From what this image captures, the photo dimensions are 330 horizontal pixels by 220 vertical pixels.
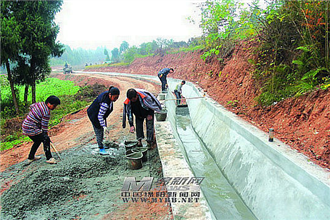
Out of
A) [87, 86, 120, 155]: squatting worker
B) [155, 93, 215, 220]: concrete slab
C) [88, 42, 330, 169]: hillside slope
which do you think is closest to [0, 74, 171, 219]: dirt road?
[155, 93, 215, 220]: concrete slab

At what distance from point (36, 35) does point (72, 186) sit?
10.9 metres

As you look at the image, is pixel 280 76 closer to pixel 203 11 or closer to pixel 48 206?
pixel 48 206

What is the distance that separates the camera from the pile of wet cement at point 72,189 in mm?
3109

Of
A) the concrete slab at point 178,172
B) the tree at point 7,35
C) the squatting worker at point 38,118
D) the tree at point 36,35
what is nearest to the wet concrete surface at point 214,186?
the concrete slab at point 178,172

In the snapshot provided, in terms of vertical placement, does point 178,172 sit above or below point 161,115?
below

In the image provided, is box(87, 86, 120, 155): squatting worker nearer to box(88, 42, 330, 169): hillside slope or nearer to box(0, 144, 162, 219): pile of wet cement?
box(0, 144, 162, 219): pile of wet cement

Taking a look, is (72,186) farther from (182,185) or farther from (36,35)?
(36,35)

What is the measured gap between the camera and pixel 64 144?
6.11 metres

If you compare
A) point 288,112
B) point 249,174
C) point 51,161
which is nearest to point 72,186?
point 51,161

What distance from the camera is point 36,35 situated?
37.6ft

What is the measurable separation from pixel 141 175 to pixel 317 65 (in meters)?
4.59

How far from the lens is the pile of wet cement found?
10.2ft

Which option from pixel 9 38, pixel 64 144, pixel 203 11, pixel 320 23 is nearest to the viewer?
pixel 320 23

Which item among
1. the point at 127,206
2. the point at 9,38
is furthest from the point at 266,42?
the point at 9,38
